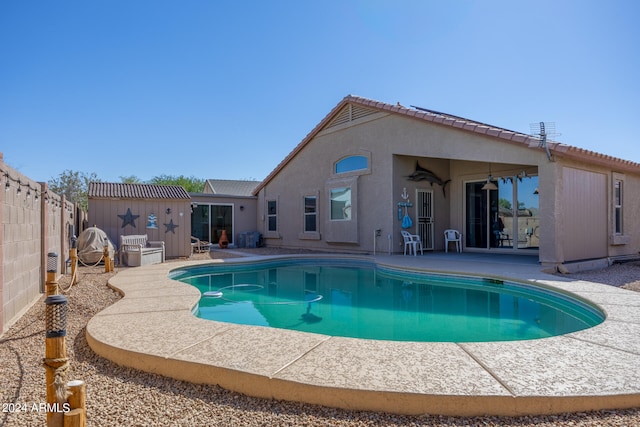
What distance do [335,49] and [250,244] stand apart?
9.67 m

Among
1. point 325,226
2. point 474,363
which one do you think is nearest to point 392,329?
point 474,363

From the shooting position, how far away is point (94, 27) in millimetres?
10773

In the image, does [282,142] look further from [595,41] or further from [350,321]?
[350,321]

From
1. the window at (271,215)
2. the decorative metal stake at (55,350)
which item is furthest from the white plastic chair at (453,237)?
the decorative metal stake at (55,350)

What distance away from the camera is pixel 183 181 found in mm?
39969

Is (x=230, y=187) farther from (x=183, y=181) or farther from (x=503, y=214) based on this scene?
(x=503, y=214)

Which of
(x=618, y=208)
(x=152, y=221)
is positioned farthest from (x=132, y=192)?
(x=618, y=208)

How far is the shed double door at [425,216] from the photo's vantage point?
12.8 meters

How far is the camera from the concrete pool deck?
2.41 m

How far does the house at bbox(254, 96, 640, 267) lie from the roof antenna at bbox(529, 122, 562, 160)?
47mm

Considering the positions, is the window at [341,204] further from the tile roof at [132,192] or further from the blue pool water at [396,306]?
the tile roof at [132,192]

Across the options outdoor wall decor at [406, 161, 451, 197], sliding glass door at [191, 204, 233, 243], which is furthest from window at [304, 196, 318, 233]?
sliding glass door at [191, 204, 233, 243]

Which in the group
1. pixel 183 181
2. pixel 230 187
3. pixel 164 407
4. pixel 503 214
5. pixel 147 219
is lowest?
pixel 164 407

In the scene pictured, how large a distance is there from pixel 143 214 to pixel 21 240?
8406mm
